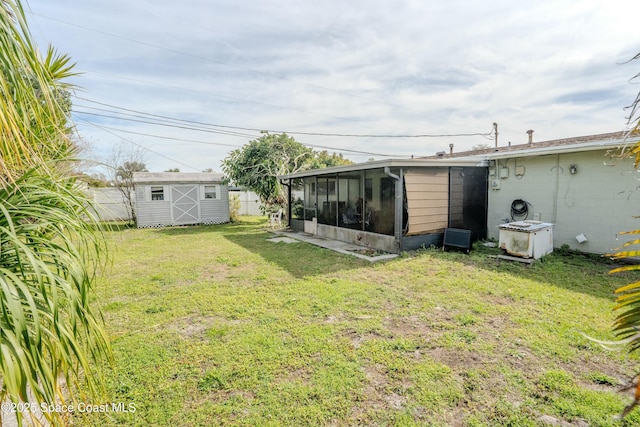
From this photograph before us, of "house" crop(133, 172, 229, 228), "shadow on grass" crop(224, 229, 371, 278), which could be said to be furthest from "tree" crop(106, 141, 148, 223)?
"shadow on grass" crop(224, 229, 371, 278)

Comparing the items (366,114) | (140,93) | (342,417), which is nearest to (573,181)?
(342,417)

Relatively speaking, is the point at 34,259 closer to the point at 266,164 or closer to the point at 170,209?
the point at 266,164

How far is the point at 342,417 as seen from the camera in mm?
2174

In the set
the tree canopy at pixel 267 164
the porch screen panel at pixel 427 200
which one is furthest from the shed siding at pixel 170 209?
the porch screen panel at pixel 427 200

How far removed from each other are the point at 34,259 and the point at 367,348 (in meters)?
2.80

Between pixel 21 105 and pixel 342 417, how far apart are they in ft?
8.34

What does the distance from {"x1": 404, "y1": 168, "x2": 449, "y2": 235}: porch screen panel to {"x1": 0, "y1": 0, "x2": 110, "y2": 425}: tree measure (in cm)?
657

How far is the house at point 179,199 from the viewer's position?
14.2 m

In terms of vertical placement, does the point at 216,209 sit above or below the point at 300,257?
above

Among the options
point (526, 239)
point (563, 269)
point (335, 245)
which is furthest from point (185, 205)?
point (563, 269)

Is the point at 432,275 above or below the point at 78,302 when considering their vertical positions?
below

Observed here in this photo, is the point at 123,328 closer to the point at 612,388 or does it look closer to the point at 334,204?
the point at 612,388

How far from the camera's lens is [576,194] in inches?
270

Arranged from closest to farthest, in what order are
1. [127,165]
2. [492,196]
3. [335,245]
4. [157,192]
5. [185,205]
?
1. [492,196]
2. [335,245]
3. [157,192]
4. [185,205]
5. [127,165]
